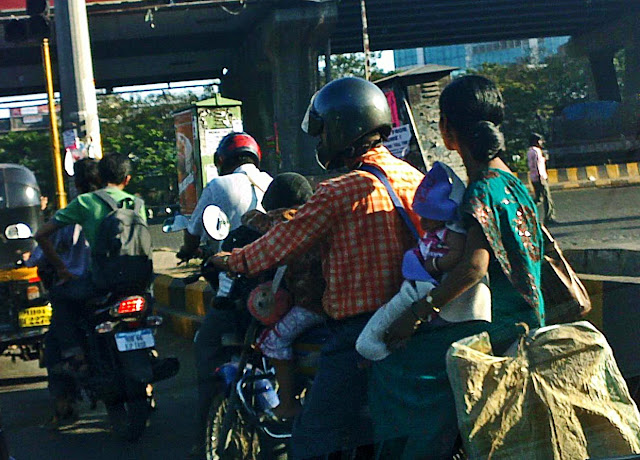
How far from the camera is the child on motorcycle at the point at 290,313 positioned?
3.37 m

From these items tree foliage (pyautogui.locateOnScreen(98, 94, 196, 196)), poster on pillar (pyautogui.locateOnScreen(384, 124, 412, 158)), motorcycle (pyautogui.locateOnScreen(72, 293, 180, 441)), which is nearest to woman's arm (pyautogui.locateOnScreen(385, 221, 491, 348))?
motorcycle (pyautogui.locateOnScreen(72, 293, 180, 441))

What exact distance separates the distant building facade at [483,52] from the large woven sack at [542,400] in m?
17.7

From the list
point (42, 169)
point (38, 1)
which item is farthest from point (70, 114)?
point (42, 169)

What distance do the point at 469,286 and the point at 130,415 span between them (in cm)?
304

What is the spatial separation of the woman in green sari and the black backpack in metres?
2.60

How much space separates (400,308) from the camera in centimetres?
264

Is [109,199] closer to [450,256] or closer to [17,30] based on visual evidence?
[450,256]

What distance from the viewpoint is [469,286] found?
2.51m

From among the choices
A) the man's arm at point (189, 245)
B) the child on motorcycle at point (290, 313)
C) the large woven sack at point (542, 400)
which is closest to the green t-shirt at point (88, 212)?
the man's arm at point (189, 245)

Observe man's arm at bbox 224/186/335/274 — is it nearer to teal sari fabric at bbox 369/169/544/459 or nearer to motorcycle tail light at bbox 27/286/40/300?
teal sari fabric at bbox 369/169/544/459

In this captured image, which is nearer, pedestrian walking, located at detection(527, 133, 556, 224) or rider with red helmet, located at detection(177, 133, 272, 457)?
rider with red helmet, located at detection(177, 133, 272, 457)

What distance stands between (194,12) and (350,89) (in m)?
21.6

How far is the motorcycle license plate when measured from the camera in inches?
199

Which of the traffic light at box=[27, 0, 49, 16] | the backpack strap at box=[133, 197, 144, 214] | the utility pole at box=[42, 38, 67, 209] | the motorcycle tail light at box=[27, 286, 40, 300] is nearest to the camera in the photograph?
the backpack strap at box=[133, 197, 144, 214]
